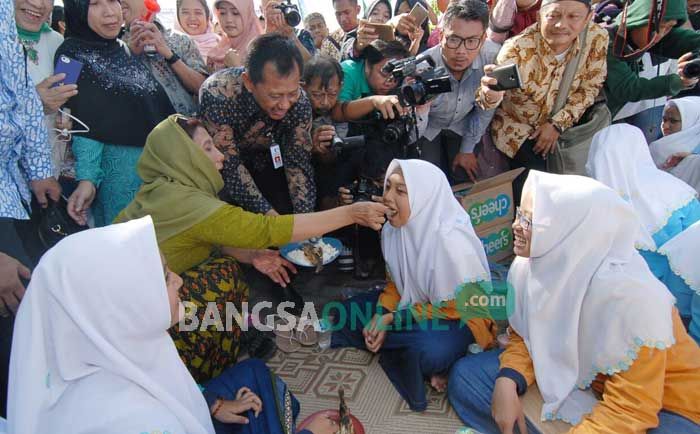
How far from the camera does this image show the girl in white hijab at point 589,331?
54.2 inches

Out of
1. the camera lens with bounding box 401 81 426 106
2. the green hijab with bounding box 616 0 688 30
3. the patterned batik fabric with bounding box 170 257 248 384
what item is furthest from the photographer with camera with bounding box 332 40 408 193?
the green hijab with bounding box 616 0 688 30

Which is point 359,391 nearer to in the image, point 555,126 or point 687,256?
point 687,256

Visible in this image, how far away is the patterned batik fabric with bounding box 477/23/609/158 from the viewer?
2.80 m

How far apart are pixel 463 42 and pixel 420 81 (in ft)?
1.71

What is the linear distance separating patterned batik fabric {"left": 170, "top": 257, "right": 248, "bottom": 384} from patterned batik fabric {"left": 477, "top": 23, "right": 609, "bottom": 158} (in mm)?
1778

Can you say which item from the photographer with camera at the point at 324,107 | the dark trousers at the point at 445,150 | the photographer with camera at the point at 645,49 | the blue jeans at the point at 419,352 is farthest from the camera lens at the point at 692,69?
the blue jeans at the point at 419,352

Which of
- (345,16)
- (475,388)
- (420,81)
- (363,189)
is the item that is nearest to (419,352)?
(475,388)

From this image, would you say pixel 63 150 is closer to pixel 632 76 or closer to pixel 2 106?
pixel 2 106

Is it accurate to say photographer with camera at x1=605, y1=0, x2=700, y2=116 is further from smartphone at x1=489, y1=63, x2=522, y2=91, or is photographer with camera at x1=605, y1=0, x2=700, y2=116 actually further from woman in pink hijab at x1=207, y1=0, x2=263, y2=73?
woman in pink hijab at x1=207, y1=0, x2=263, y2=73

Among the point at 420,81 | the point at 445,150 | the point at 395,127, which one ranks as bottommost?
the point at 445,150

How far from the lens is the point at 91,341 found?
115 cm

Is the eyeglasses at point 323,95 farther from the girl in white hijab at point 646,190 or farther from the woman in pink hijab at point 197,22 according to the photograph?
the girl in white hijab at point 646,190

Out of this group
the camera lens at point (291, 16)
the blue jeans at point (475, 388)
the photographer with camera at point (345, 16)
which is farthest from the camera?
the photographer with camera at point (345, 16)

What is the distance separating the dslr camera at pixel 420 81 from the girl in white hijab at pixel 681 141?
5.99 feet
